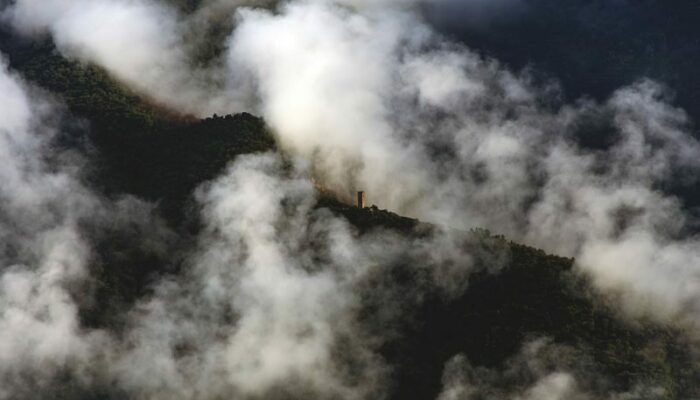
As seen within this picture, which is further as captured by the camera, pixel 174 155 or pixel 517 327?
pixel 174 155

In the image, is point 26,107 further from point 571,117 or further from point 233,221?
point 571,117

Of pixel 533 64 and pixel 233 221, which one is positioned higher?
pixel 533 64

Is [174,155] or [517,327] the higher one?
[174,155]

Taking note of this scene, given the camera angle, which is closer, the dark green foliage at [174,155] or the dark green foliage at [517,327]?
the dark green foliage at [517,327]

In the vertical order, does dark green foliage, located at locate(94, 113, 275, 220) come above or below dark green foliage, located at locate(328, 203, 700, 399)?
above

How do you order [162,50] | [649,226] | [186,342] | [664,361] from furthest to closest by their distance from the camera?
1. [162,50]
2. [649,226]
3. [186,342]
4. [664,361]

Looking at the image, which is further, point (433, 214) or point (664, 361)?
point (433, 214)

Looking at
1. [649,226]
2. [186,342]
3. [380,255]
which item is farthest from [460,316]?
[649,226]

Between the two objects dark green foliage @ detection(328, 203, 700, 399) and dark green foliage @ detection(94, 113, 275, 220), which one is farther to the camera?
dark green foliage @ detection(94, 113, 275, 220)

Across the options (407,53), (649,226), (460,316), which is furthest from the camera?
(407,53)

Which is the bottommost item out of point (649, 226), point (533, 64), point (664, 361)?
point (664, 361)

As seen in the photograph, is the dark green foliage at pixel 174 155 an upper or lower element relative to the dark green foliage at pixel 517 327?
upper
